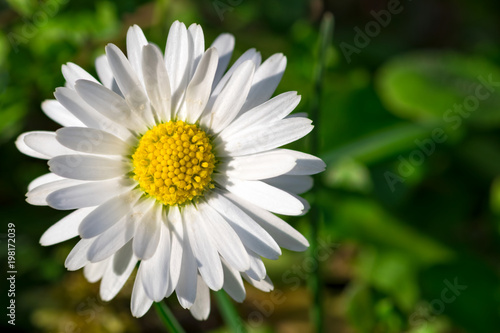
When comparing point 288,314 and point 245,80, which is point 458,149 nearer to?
point 288,314

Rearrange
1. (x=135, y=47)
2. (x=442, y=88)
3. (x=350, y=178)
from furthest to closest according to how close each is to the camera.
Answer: (x=442, y=88) < (x=350, y=178) < (x=135, y=47)

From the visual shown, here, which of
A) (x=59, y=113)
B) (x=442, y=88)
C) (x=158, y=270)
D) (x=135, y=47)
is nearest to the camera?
(x=158, y=270)

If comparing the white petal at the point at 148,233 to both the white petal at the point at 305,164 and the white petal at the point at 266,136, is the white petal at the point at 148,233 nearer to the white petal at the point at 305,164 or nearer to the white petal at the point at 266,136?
the white petal at the point at 266,136

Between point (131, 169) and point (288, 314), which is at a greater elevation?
point (131, 169)

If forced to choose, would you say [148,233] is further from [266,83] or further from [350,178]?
[350,178]

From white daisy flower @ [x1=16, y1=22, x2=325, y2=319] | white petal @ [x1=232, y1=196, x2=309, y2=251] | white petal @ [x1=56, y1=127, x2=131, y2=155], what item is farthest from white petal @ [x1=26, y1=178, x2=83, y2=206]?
white petal @ [x1=232, y1=196, x2=309, y2=251]

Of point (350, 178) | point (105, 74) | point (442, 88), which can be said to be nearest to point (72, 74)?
point (105, 74)

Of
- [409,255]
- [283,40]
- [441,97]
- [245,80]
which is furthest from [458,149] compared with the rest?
[245,80]
